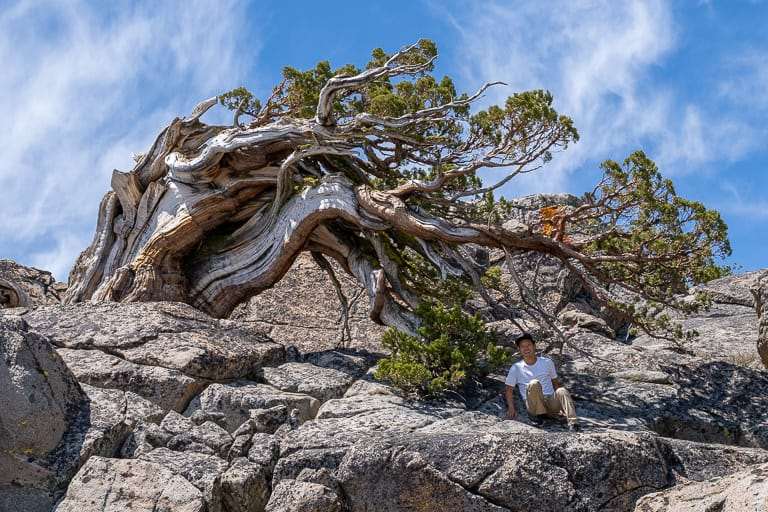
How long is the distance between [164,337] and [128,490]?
206 inches

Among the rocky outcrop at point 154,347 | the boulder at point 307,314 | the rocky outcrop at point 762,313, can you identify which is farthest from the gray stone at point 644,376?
the rocky outcrop at point 154,347

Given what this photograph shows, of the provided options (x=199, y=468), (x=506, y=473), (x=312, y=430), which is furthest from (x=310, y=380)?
(x=506, y=473)

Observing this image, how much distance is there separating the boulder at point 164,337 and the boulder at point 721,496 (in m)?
8.36

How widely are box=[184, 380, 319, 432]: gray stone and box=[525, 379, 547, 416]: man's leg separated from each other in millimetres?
Result: 2983

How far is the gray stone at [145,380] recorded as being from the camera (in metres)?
14.1

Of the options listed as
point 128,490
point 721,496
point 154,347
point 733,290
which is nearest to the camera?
point 721,496

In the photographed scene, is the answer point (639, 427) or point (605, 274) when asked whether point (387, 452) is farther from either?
point (605, 274)

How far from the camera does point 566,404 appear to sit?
12844 mm

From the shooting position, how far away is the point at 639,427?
1411cm

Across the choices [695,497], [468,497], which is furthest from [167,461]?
[695,497]

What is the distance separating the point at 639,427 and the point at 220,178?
9.96m

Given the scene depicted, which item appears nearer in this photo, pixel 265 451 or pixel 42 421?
pixel 265 451

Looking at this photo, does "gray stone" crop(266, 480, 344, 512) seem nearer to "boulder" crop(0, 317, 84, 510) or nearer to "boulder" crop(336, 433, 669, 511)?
"boulder" crop(336, 433, 669, 511)

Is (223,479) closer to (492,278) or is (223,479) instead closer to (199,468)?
(199,468)
